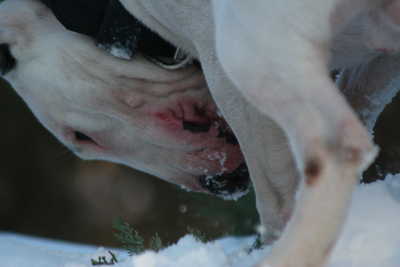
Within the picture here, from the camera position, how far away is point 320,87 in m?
0.72

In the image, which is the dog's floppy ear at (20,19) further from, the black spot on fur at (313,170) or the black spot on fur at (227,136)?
the black spot on fur at (313,170)

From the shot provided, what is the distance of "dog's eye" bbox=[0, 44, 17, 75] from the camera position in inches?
53.1

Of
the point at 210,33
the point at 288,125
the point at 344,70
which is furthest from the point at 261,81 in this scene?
the point at 344,70

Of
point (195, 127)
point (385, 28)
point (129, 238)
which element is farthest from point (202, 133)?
point (385, 28)

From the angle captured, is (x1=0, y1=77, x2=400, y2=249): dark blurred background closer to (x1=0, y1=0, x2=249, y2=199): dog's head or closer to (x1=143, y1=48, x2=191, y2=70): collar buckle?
(x1=0, y1=0, x2=249, y2=199): dog's head

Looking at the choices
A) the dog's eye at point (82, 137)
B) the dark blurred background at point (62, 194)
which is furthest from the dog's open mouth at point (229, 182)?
the dark blurred background at point (62, 194)

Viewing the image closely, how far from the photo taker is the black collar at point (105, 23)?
1.17 m

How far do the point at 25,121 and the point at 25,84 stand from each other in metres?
3.26

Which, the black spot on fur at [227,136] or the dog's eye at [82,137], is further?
the dog's eye at [82,137]

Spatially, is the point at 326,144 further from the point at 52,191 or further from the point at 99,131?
the point at 52,191

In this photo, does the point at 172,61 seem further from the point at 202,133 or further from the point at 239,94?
the point at 239,94

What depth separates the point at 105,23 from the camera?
117 centimetres

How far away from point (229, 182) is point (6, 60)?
0.80m

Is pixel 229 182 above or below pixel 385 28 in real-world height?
below
